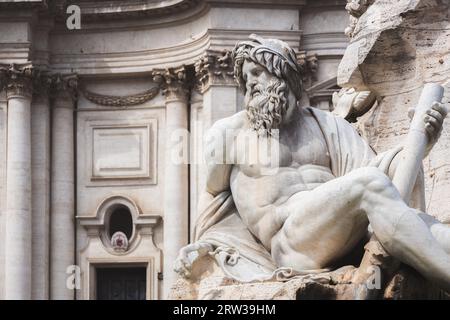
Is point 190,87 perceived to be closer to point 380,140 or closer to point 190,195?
point 190,195

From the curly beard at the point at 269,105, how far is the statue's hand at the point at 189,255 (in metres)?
0.86

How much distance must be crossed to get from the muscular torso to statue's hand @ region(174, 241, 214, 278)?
0.35 meters

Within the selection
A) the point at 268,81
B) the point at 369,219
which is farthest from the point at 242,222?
the point at 369,219

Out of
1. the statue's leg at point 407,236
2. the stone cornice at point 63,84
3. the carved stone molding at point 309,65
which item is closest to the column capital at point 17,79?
the stone cornice at point 63,84

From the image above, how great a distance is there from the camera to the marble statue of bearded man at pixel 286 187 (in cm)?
1161

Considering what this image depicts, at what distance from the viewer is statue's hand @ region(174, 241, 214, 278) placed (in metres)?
12.3

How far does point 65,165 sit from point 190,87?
3.05 metres

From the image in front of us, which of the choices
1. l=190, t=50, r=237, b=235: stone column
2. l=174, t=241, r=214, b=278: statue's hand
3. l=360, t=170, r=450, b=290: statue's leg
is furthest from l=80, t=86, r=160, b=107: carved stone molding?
l=360, t=170, r=450, b=290: statue's leg

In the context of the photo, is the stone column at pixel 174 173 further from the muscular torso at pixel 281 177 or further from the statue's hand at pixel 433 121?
the statue's hand at pixel 433 121

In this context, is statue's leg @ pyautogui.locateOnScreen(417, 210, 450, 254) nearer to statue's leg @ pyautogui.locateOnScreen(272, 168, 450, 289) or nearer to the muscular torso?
statue's leg @ pyautogui.locateOnScreen(272, 168, 450, 289)

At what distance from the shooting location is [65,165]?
3709cm

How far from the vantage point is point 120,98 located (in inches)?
1455

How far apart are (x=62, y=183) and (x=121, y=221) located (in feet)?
4.65
